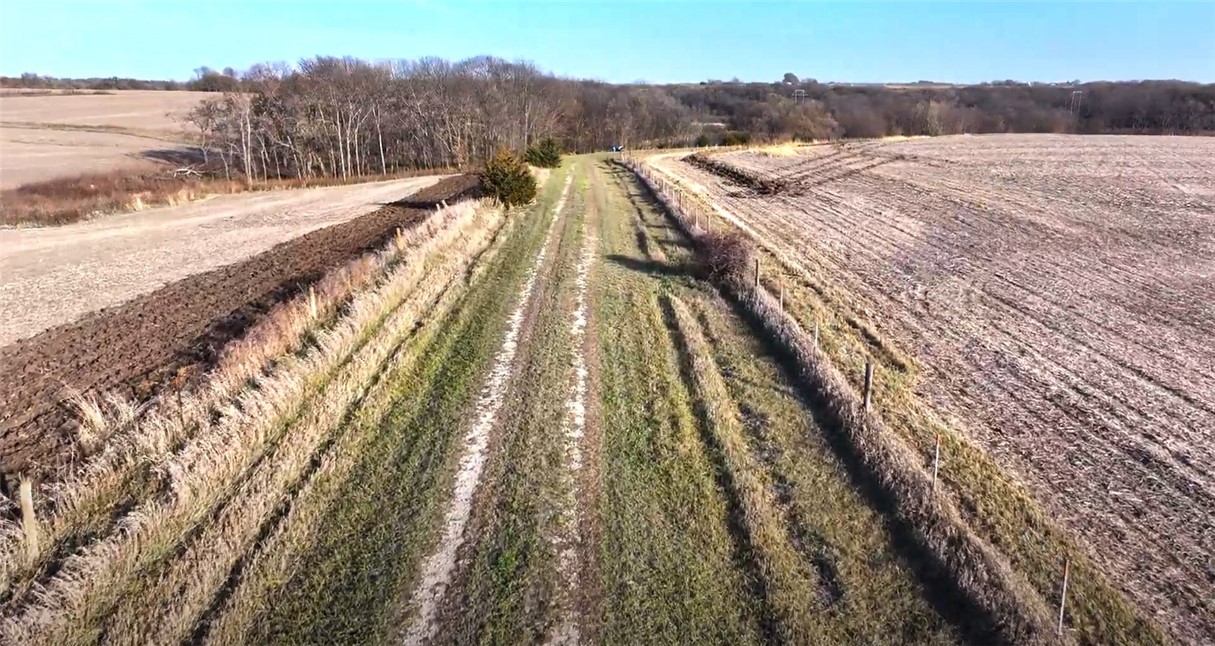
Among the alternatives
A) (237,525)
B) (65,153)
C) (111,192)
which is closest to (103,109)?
(65,153)

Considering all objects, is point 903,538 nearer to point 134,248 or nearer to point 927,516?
point 927,516

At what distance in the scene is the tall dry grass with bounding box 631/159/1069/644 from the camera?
252 inches

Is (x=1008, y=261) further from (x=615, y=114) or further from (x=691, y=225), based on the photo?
(x=615, y=114)

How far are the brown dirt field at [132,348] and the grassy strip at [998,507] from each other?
34.9 feet

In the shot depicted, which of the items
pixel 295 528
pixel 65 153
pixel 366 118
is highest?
pixel 366 118

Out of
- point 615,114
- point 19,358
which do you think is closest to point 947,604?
point 19,358

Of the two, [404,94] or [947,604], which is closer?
[947,604]

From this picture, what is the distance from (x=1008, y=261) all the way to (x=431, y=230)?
1762cm

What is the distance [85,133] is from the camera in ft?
262

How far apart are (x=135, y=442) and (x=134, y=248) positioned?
21.8 meters

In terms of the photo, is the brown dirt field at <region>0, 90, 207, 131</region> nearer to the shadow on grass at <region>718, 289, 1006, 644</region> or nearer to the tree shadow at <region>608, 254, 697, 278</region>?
the tree shadow at <region>608, 254, 697, 278</region>

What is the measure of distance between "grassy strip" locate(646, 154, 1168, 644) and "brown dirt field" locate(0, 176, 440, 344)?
55.7 ft

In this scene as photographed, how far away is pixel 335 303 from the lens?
53.1 feet

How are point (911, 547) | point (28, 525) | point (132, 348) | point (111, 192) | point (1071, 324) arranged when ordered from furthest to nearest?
point (111, 192)
point (1071, 324)
point (132, 348)
point (911, 547)
point (28, 525)
